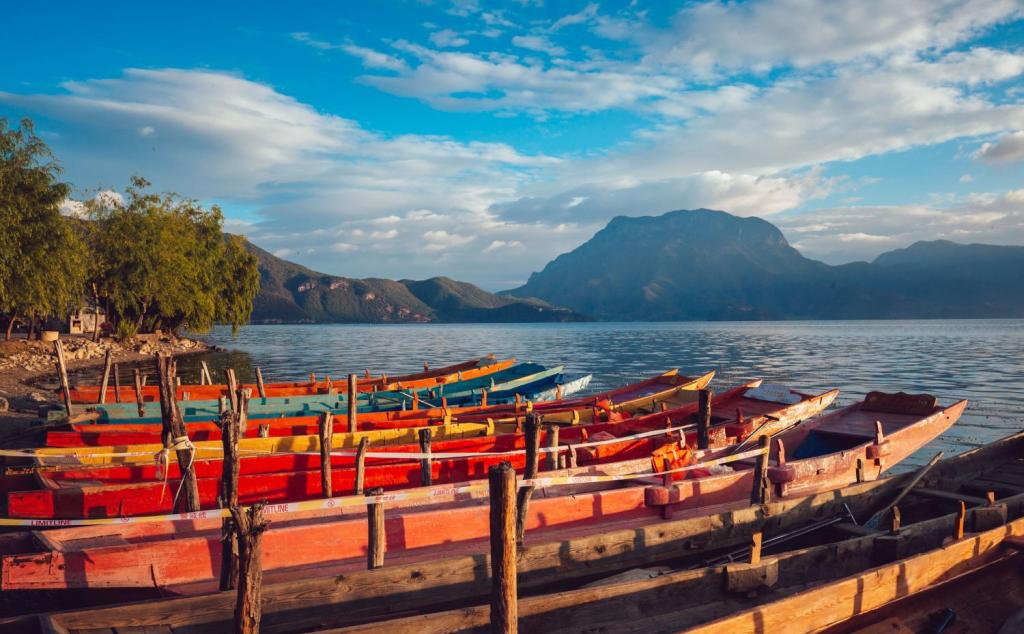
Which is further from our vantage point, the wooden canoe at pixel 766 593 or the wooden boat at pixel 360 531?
the wooden boat at pixel 360 531

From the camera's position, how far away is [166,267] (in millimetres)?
42156

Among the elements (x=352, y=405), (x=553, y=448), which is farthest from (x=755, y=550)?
(x=352, y=405)

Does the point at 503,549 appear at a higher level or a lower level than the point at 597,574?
higher

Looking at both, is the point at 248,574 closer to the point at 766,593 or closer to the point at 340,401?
the point at 766,593

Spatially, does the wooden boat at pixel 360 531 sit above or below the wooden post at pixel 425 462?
below

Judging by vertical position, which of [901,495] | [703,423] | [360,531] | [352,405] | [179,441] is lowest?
[901,495]

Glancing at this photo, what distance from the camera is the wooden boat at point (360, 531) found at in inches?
261

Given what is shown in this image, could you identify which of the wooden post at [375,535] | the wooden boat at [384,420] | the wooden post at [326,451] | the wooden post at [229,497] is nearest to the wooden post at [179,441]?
the wooden post at [229,497]

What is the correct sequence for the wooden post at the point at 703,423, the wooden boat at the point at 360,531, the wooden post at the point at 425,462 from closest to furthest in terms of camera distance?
1. the wooden boat at the point at 360,531
2. the wooden post at the point at 425,462
3. the wooden post at the point at 703,423

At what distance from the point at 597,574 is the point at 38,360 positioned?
126 ft

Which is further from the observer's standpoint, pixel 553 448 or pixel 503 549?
pixel 553 448

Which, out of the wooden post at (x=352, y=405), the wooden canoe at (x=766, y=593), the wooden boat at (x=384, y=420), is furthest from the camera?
the wooden boat at (x=384, y=420)

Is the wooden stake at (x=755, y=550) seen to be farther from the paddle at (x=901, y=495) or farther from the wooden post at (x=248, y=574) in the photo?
the wooden post at (x=248, y=574)

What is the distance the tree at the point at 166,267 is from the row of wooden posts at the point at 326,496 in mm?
36661
